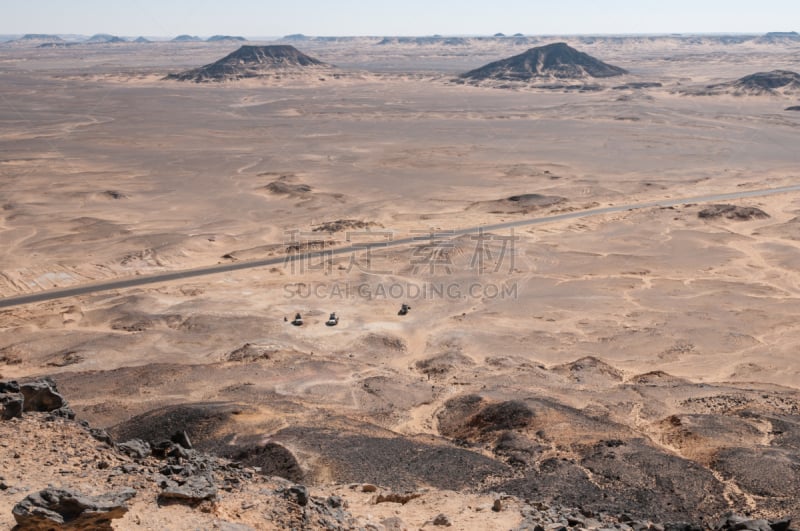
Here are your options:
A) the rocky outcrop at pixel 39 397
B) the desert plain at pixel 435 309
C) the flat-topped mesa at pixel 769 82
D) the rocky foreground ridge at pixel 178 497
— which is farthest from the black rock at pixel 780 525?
the flat-topped mesa at pixel 769 82

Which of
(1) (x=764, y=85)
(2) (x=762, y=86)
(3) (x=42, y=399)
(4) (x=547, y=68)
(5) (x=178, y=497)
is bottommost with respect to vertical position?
(5) (x=178, y=497)

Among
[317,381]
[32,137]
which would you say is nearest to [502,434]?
[317,381]

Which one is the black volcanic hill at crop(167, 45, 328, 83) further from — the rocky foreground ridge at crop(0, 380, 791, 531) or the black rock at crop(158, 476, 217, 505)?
the black rock at crop(158, 476, 217, 505)

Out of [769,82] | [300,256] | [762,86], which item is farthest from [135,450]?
[769,82]

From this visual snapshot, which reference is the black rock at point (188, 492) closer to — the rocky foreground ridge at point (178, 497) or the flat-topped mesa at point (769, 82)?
the rocky foreground ridge at point (178, 497)

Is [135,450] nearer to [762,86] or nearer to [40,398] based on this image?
[40,398]

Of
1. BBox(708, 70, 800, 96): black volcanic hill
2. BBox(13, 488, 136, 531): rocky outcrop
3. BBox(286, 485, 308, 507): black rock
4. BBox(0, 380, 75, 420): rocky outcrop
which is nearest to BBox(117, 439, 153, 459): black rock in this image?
BBox(0, 380, 75, 420): rocky outcrop

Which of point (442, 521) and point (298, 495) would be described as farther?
point (442, 521)
